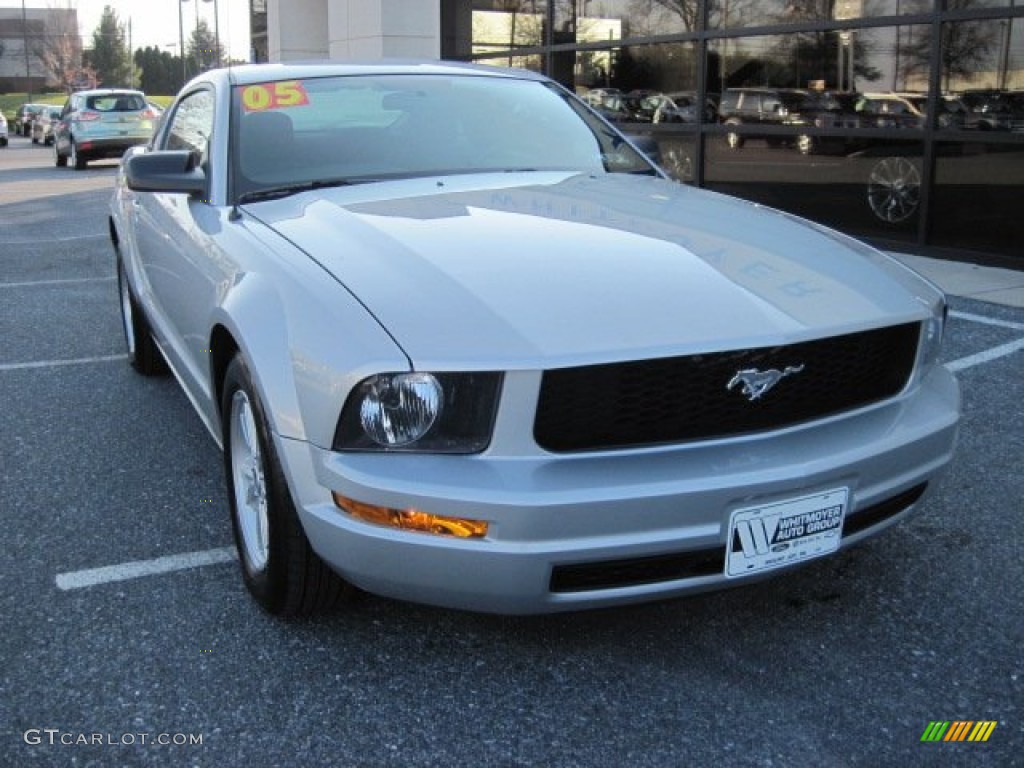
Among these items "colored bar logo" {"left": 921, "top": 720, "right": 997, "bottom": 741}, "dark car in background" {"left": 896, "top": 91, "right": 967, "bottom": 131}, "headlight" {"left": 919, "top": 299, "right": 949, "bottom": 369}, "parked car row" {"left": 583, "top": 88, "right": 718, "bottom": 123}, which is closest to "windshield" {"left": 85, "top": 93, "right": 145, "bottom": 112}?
"parked car row" {"left": 583, "top": 88, "right": 718, "bottom": 123}

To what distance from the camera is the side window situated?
4008mm

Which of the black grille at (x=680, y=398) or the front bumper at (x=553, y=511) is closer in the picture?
the front bumper at (x=553, y=511)

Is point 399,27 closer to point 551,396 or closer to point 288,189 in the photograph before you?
point 288,189

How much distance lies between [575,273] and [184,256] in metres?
1.64

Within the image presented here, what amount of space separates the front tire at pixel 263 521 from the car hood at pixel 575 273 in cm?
44

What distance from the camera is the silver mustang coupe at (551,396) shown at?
2340 millimetres

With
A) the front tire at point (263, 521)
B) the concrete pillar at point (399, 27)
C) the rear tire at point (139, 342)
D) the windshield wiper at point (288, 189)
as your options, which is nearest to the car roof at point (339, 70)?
the windshield wiper at point (288, 189)

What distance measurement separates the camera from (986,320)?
6680 mm

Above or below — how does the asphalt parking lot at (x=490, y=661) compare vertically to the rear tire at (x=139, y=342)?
below

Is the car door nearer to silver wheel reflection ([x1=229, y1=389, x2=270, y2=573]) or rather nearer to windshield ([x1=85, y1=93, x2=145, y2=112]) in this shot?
silver wheel reflection ([x1=229, y1=389, x2=270, y2=573])

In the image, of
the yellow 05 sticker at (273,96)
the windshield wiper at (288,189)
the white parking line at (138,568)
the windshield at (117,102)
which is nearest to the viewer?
the white parking line at (138,568)

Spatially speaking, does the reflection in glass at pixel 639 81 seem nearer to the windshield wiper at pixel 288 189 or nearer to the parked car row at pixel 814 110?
the parked car row at pixel 814 110

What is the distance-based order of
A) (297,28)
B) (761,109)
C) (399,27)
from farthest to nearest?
1. (297,28)
2. (399,27)
3. (761,109)

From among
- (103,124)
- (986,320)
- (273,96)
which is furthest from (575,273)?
(103,124)
